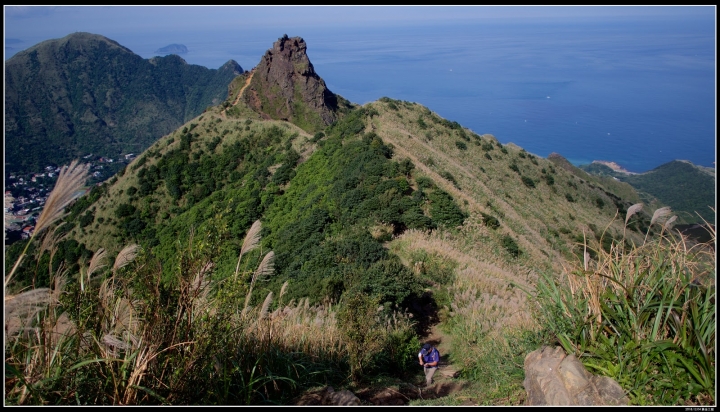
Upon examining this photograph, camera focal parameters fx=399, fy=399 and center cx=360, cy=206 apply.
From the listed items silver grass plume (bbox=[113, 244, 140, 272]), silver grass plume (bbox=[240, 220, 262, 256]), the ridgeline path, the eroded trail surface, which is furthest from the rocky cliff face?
silver grass plume (bbox=[113, 244, 140, 272])

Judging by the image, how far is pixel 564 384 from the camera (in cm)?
323

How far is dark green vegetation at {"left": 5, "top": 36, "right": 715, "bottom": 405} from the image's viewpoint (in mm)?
3008

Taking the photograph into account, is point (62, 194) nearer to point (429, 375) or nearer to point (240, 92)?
point (429, 375)

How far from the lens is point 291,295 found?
9961 millimetres

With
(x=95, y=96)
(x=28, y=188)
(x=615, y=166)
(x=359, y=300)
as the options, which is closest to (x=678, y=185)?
(x=615, y=166)

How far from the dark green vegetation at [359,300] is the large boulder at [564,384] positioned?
110 mm

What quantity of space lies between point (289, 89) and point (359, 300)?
5637 cm

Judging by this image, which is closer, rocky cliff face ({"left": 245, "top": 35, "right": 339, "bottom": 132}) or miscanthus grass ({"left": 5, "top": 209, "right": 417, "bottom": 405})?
miscanthus grass ({"left": 5, "top": 209, "right": 417, "bottom": 405})

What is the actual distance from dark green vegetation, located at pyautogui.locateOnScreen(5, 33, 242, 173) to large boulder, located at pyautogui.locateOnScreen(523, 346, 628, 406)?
430ft

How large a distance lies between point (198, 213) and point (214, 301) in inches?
1171

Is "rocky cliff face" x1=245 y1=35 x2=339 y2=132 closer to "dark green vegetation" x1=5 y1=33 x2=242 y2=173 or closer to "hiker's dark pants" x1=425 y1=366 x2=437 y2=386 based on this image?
"hiker's dark pants" x1=425 y1=366 x2=437 y2=386

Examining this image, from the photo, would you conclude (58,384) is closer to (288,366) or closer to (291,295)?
(288,366)

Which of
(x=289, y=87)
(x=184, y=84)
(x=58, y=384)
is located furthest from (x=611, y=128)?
(x=184, y=84)

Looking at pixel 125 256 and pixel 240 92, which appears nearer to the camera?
pixel 125 256
